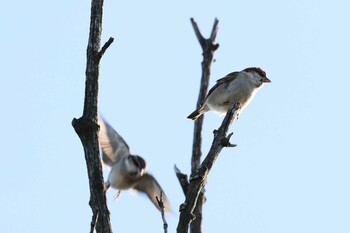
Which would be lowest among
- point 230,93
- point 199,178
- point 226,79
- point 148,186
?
point 199,178

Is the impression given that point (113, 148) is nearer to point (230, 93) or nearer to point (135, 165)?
point (135, 165)

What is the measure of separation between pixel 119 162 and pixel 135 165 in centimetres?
30

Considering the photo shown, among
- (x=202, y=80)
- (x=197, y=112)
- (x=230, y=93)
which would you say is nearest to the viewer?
(x=202, y=80)

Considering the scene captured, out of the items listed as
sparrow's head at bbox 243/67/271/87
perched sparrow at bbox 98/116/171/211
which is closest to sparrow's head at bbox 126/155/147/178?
perched sparrow at bbox 98/116/171/211

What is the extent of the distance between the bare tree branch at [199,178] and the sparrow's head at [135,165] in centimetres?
560

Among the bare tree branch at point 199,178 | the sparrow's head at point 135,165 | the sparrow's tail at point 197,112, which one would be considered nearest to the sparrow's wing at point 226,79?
the sparrow's tail at point 197,112

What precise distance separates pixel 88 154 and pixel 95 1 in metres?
1.00

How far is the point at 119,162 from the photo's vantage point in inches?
435

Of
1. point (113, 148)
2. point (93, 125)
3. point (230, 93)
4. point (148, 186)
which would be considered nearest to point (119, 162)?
point (113, 148)

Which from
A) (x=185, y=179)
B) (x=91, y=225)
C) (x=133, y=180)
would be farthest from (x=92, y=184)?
(x=133, y=180)

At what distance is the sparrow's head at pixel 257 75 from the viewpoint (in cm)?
988

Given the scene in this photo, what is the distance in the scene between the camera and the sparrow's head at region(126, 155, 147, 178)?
35.6 feet

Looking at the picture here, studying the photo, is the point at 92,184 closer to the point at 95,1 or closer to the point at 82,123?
the point at 82,123

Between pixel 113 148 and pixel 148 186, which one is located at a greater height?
pixel 113 148
